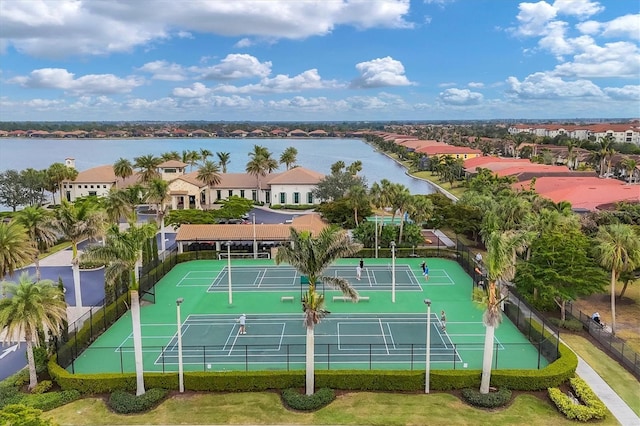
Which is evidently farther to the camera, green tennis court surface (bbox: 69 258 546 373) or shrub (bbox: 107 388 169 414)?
green tennis court surface (bbox: 69 258 546 373)

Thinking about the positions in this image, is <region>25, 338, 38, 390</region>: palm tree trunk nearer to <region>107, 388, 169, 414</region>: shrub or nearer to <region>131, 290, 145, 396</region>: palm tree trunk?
<region>107, 388, 169, 414</region>: shrub

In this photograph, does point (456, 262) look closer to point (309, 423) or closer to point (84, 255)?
point (309, 423)

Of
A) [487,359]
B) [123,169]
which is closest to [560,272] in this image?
[487,359]

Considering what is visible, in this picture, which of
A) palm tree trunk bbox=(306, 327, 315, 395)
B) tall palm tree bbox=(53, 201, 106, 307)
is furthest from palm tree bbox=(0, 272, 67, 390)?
palm tree trunk bbox=(306, 327, 315, 395)

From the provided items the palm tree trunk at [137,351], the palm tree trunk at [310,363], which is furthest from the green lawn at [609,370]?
the palm tree trunk at [137,351]

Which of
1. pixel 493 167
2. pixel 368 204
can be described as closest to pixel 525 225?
pixel 368 204

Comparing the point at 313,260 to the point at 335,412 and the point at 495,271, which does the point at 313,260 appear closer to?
the point at 335,412
